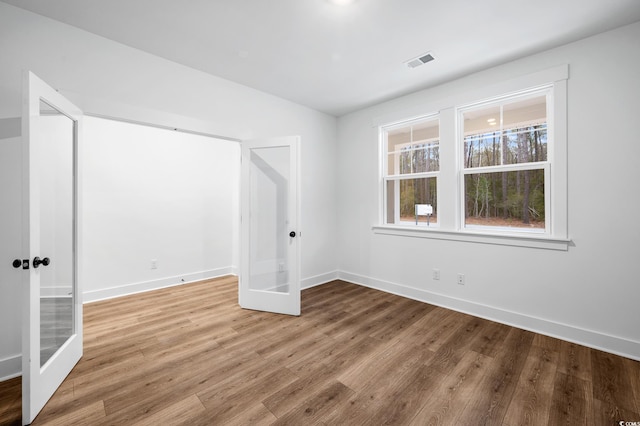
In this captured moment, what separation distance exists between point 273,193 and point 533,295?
10.2 feet

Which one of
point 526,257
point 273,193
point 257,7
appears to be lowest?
point 526,257

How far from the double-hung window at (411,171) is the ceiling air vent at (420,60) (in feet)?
2.86

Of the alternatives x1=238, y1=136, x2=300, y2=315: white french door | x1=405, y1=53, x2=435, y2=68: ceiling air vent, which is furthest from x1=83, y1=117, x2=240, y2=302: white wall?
x1=405, y1=53, x2=435, y2=68: ceiling air vent

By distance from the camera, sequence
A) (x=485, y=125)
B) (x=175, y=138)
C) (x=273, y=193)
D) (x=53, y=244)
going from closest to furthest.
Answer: (x=53, y=244), (x=485, y=125), (x=273, y=193), (x=175, y=138)

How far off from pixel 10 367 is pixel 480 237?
4.54m

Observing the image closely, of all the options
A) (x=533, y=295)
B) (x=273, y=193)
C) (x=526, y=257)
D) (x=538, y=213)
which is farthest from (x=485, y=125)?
(x=273, y=193)

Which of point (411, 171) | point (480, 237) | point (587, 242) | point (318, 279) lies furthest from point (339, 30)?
point (318, 279)

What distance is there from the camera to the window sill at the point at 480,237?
2697mm

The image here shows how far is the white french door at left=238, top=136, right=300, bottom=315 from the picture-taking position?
331cm

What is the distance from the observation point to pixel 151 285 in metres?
4.18

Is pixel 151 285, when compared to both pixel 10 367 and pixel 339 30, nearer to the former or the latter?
pixel 10 367

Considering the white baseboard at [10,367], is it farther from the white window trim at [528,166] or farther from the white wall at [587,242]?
the white wall at [587,242]

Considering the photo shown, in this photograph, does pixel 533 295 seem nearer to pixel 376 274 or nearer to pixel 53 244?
pixel 376 274

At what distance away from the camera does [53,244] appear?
2020mm
